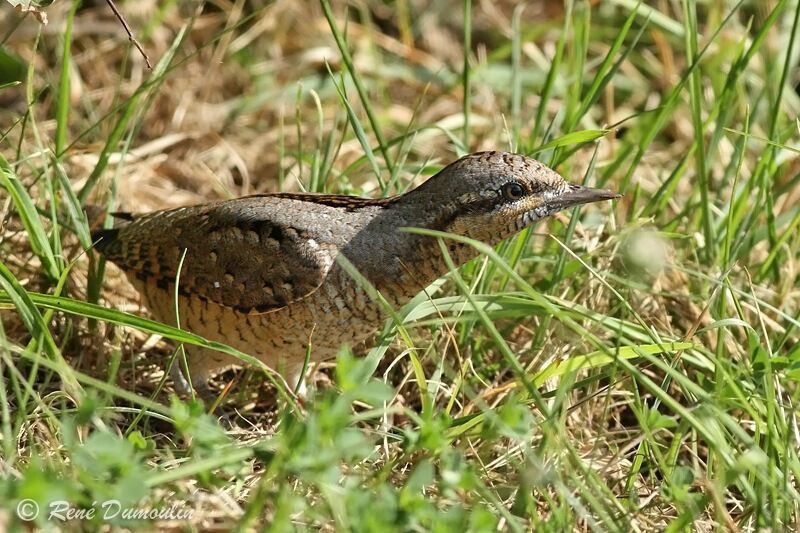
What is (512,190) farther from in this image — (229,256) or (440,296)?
(229,256)

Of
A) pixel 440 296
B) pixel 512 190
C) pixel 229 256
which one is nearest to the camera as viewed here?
A: pixel 512 190

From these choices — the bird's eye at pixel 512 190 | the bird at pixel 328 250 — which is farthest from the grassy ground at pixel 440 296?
the bird's eye at pixel 512 190

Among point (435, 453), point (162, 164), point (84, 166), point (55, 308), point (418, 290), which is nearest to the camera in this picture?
point (435, 453)

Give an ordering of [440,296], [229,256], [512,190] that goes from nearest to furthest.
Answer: [512,190]
[229,256]
[440,296]

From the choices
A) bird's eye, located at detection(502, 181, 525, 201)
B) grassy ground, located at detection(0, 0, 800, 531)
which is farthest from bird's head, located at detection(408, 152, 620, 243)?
grassy ground, located at detection(0, 0, 800, 531)

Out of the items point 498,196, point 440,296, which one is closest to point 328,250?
point 498,196

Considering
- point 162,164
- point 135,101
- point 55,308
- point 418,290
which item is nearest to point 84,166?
point 162,164

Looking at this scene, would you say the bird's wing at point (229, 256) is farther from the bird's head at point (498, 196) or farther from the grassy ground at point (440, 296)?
the bird's head at point (498, 196)

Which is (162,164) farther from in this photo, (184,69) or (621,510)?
(621,510)
